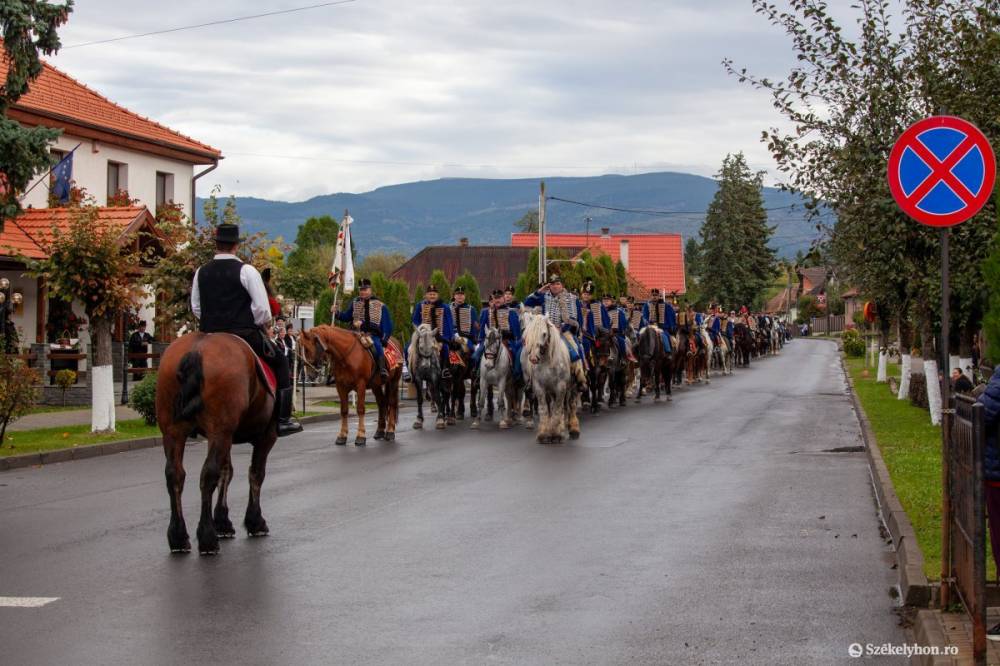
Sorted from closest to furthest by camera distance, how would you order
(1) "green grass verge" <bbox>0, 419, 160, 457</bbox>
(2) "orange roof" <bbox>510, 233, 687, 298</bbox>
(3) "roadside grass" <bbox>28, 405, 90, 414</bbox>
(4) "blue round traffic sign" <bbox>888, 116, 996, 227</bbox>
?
(4) "blue round traffic sign" <bbox>888, 116, 996, 227</bbox>
(1) "green grass verge" <bbox>0, 419, 160, 457</bbox>
(3) "roadside grass" <bbox>28, 405, 90, 414</bbox>
(2) "orange roof" <bbox>510, 233, 687, 298</bbox>

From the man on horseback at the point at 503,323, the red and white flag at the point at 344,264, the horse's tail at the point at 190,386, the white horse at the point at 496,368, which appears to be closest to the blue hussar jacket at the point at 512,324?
the man on horseback at the point at 503,323

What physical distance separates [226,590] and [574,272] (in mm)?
39953

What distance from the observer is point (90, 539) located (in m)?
10.3

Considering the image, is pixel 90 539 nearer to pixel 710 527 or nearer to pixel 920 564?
pixel 710 527

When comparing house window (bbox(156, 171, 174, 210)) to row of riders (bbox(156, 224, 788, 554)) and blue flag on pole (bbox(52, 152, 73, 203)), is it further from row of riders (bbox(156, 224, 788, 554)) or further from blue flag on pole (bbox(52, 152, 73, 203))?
row of riders (bbox(156, 224, 788, 554))

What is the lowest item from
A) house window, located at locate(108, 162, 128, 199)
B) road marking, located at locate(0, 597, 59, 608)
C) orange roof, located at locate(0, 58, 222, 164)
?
road marking, located at locate(0, 597, 59, 608)

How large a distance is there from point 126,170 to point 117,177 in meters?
0.35

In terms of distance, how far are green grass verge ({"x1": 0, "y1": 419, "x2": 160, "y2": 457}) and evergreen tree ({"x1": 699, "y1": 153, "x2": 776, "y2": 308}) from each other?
261 feet

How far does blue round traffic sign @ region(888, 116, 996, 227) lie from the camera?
26.6ft

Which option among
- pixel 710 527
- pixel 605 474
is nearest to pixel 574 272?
pixel 605 474

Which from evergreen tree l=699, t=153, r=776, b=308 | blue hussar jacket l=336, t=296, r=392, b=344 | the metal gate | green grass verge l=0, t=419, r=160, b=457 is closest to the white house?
green grass verge l=0, t=419, r=160, b=457

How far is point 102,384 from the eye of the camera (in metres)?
19.8

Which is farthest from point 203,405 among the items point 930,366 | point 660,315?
point 660,315

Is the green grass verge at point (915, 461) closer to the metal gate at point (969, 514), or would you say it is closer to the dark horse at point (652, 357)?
the metal gate at point (969, 514)
